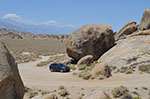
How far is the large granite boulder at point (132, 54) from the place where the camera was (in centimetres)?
2168

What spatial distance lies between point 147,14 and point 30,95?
28795 mm

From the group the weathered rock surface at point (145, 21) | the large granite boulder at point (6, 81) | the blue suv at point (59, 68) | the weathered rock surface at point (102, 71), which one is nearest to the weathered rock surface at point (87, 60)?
the blue suv at point (59, 68)

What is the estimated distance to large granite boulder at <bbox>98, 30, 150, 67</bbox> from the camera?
21.7 m

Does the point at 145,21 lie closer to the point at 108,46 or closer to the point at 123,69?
Answer: the point at 108,46

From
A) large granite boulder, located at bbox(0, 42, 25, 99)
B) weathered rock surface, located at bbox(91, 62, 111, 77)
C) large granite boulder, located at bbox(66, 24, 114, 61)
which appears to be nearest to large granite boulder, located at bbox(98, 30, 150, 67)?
large granite boulder, located at bbox(66, 24, 114, 61)

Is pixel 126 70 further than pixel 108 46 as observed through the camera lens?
No

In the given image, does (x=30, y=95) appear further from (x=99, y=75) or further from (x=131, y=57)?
(x=131, y=57)

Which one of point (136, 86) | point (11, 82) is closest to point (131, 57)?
point (136, 86)

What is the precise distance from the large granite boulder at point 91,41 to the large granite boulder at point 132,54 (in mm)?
3496

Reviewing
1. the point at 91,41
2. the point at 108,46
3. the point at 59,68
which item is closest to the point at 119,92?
the point at 59,68

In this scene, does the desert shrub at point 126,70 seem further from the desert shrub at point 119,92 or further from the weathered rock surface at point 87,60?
the weathered rock surface at point 87,60

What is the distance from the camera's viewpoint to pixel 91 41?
96.0ft

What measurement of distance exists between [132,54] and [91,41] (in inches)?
337

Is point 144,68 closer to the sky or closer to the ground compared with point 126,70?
closer to the sky
